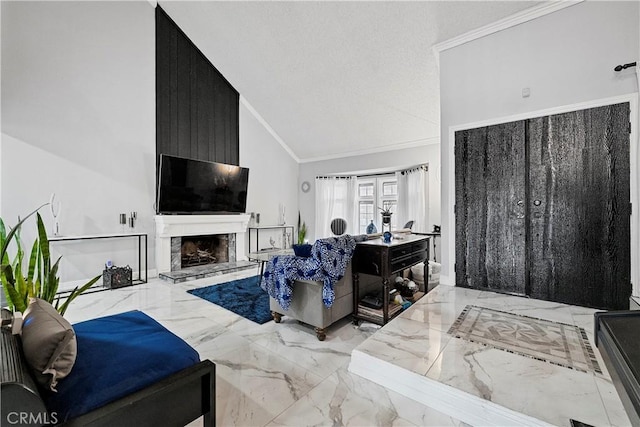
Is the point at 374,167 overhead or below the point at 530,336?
overhead

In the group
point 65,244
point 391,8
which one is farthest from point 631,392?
point 65,244

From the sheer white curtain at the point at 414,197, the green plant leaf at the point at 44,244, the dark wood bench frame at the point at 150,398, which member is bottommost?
the dark wood bench frame at the point at 150,398

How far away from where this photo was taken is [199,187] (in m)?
5.07

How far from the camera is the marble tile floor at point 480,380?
4.62ft

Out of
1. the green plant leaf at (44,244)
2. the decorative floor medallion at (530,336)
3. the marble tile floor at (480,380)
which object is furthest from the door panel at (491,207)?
the green plant leaf at (44,244)

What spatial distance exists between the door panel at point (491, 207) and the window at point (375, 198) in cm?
293

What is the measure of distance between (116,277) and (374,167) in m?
5.14

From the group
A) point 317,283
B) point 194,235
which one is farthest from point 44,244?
point 194,235

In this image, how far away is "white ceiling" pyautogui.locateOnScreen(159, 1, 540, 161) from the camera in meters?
3.47

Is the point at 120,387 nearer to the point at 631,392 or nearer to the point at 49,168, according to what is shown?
the point at 631,392

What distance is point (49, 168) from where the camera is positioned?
3.76m

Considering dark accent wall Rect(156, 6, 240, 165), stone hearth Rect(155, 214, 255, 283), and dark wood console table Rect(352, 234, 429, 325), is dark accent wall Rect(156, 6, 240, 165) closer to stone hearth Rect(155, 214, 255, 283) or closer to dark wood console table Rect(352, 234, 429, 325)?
stone hearth Rect(155, 214, 255, 283)
